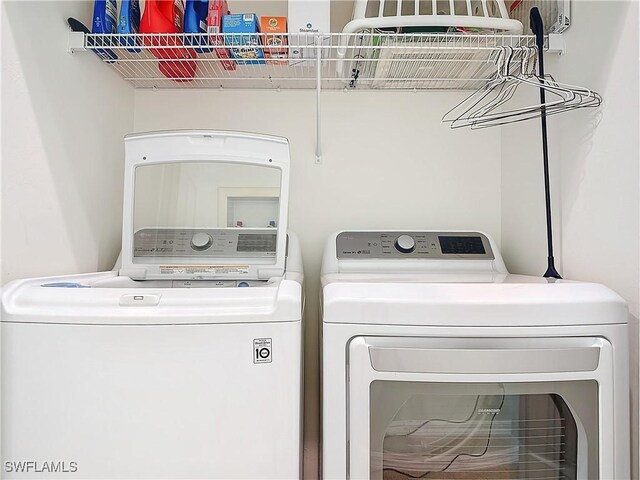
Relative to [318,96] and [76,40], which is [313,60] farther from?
[76,40]

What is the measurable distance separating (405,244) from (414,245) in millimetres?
32

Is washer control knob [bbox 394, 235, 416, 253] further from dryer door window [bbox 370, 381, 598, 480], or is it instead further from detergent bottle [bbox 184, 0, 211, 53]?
detergent bottle [bbox 184, 0, 211, 53]

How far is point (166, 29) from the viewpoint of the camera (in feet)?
4.76

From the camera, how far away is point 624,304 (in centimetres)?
100

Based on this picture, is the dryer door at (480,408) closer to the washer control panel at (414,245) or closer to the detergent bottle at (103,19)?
the washer control panel at (414,245)

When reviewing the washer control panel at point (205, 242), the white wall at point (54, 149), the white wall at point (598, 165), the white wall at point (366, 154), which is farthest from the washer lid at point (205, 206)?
the white wall at point (598, 165)

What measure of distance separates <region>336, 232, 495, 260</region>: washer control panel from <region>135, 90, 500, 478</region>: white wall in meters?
0.17

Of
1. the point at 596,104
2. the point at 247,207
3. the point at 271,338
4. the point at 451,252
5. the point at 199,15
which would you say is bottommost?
the point at 271,338

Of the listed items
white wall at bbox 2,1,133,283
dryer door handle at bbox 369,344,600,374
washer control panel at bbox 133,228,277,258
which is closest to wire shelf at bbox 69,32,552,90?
white wall at bbox 2,1,133,283

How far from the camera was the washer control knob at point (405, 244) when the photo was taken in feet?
5.27

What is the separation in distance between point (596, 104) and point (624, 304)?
1.64 feet

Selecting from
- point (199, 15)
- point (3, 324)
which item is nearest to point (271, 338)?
point (3, 324)

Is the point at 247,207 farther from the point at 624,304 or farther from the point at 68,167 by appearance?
the point at 624,304

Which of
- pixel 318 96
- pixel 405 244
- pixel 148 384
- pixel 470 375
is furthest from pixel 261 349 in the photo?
pixel 318 96
